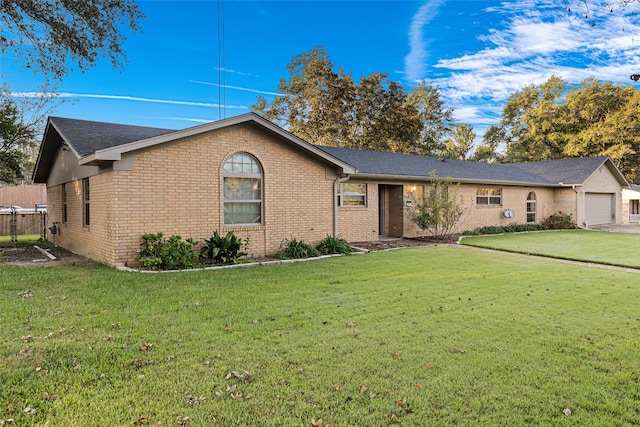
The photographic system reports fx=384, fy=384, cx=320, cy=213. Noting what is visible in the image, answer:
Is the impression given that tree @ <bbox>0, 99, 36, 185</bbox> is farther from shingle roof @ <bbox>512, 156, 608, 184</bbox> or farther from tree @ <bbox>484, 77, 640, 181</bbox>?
tree @ <bbox>484, 77, 640, 181</bbox>

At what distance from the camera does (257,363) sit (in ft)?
12.1

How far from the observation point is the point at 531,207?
21.6m

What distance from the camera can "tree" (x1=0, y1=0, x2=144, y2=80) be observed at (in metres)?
8.41

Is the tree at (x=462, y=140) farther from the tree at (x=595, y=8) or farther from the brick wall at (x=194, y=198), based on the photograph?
the tree at (x=595, y=8)

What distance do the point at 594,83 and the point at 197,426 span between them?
42.9 meters

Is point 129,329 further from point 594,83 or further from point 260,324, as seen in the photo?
point 594,83

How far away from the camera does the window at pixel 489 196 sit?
62.0 ft

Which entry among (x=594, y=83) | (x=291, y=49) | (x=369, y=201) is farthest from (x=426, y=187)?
(x=594, y=83)

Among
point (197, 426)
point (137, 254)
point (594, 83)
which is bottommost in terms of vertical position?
point (197, 426)

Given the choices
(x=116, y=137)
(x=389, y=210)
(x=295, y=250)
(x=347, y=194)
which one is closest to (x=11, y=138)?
(x=116, y=137)

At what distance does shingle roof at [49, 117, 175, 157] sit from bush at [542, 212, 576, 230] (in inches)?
798

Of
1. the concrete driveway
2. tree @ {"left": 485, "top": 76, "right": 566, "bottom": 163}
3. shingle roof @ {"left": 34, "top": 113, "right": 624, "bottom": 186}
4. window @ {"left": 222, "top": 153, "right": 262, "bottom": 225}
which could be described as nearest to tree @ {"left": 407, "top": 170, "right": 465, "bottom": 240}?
shingle roof @ {"left": 34, "top": 113, "right": 624, "bottom": 186}

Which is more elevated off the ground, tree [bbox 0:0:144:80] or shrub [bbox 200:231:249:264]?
tree [bbox 0:0:144:80]

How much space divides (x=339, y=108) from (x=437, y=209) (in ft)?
59.2
